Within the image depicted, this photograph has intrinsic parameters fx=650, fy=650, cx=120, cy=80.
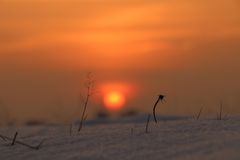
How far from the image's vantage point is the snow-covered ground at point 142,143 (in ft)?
8.79

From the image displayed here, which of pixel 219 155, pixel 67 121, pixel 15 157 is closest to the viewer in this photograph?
pixel 219 155

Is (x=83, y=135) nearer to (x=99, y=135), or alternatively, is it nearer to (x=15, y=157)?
(x=99, y=135)

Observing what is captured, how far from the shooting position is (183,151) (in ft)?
8.87

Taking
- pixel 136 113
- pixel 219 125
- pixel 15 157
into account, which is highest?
pixel 136 113

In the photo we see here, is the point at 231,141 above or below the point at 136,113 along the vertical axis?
below

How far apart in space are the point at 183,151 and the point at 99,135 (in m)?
0.66

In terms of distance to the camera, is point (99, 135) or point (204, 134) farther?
point (99, 135)

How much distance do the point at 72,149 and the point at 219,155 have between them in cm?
76

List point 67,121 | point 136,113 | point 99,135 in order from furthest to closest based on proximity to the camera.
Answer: point 136,113
point 67,121
point 99,135

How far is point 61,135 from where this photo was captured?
3.41 metres

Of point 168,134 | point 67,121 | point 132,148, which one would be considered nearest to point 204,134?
point 168,134

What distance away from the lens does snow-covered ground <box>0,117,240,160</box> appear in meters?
2.68

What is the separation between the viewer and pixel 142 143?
9.65 ft

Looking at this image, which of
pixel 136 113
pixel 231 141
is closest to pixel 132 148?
pixel 231 141
